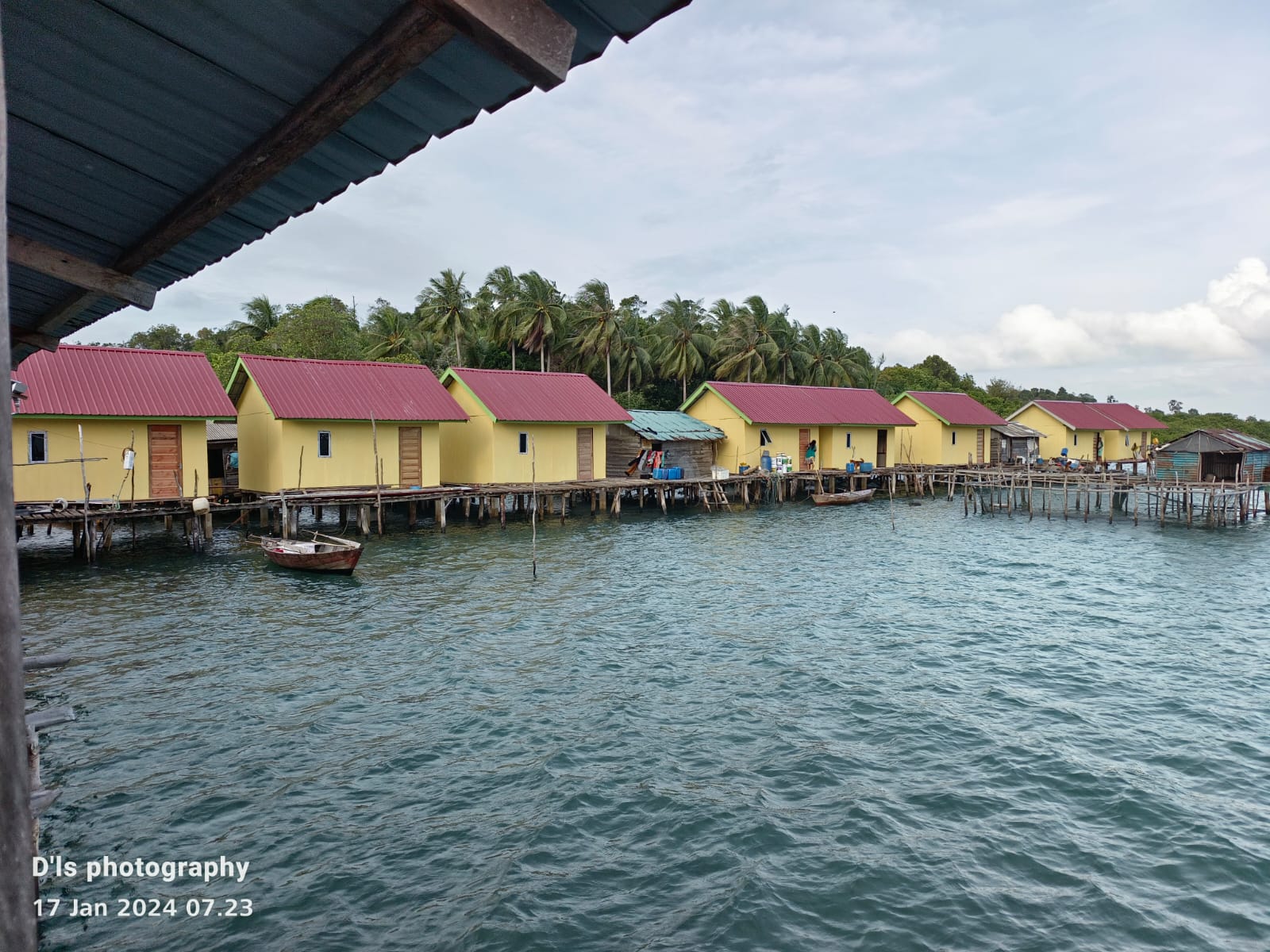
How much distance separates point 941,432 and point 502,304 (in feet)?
99.8

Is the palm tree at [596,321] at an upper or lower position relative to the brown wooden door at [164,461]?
upper

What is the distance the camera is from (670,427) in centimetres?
4159

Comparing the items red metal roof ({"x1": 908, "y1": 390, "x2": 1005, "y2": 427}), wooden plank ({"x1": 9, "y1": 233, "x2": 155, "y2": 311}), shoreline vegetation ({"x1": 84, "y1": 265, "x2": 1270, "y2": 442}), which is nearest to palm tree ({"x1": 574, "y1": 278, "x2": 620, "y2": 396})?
shoreline vegetation ({"x1": 84, "y1": 265, "x2": 1270, "y2": 442})

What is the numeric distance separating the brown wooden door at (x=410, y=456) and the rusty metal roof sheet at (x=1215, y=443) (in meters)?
40.2

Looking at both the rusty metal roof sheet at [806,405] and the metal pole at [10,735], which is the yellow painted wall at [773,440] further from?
the metal pole at [10,735]

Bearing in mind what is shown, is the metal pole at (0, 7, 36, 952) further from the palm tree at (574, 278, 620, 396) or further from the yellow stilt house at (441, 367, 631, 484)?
the palm tree at (574, 278, 620, 396)

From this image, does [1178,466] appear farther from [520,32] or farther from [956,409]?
[520,32]

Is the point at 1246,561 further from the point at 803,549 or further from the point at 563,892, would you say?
the point at 563,892

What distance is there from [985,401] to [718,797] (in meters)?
72.3

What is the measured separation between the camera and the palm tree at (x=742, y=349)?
56375 millimetres

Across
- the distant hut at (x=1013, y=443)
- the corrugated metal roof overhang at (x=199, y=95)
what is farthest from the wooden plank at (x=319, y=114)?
the distant hut at (x=1013, y=443)

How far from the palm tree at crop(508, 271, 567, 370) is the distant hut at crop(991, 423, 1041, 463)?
30.5 m

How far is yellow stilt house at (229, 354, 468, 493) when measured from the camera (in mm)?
28875

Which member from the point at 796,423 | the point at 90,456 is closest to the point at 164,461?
the point at 90,456
